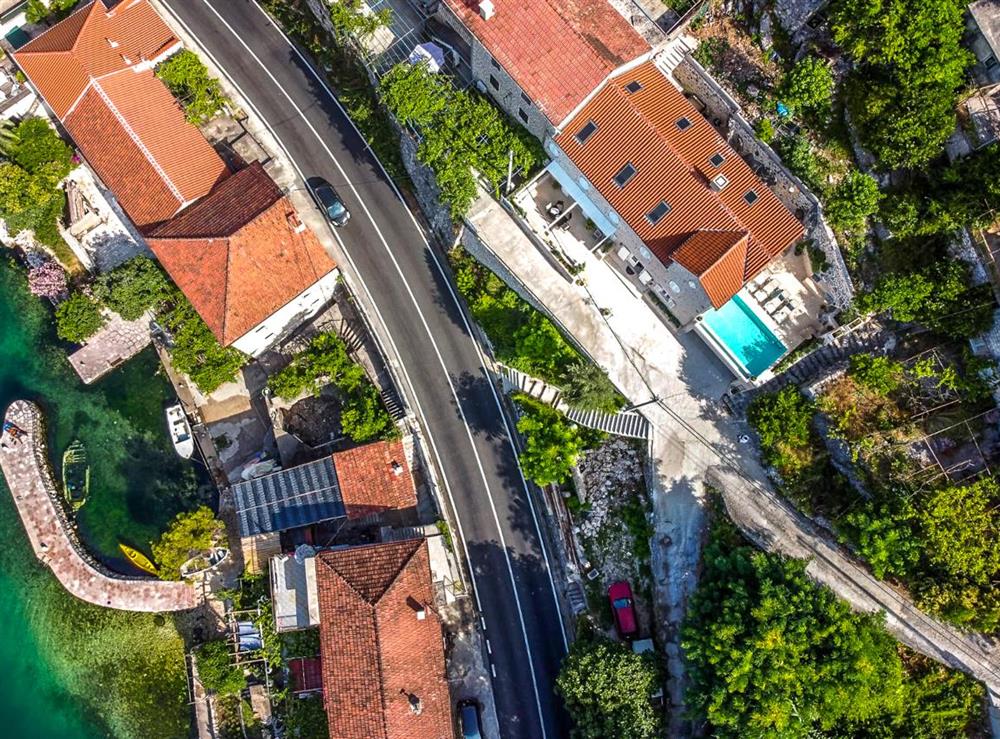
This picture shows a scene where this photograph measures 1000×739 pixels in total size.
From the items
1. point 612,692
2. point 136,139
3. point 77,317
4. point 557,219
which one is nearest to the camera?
point 612,692

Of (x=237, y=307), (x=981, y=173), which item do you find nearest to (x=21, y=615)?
(x=237, y=307)

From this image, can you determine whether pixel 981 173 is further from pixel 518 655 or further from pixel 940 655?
pixel 518 655

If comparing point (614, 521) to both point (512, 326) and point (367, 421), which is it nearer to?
point (512, 326)

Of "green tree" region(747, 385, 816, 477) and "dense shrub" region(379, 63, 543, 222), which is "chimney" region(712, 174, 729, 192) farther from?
"green tree" region(747, 385, 816, 477)

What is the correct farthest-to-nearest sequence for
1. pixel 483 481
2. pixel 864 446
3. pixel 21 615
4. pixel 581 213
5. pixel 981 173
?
pixel 21 615 → pixel 483 481 → pixel 581 213 → pixel 864 446 → pixel 981 173

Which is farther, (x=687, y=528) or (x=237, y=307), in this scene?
(x=237, y=307)

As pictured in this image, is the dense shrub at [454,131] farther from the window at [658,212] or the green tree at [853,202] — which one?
the green tree at [853,202]

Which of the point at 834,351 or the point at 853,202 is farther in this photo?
the point at 834,351

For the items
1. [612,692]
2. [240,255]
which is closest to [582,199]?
[240,255]
